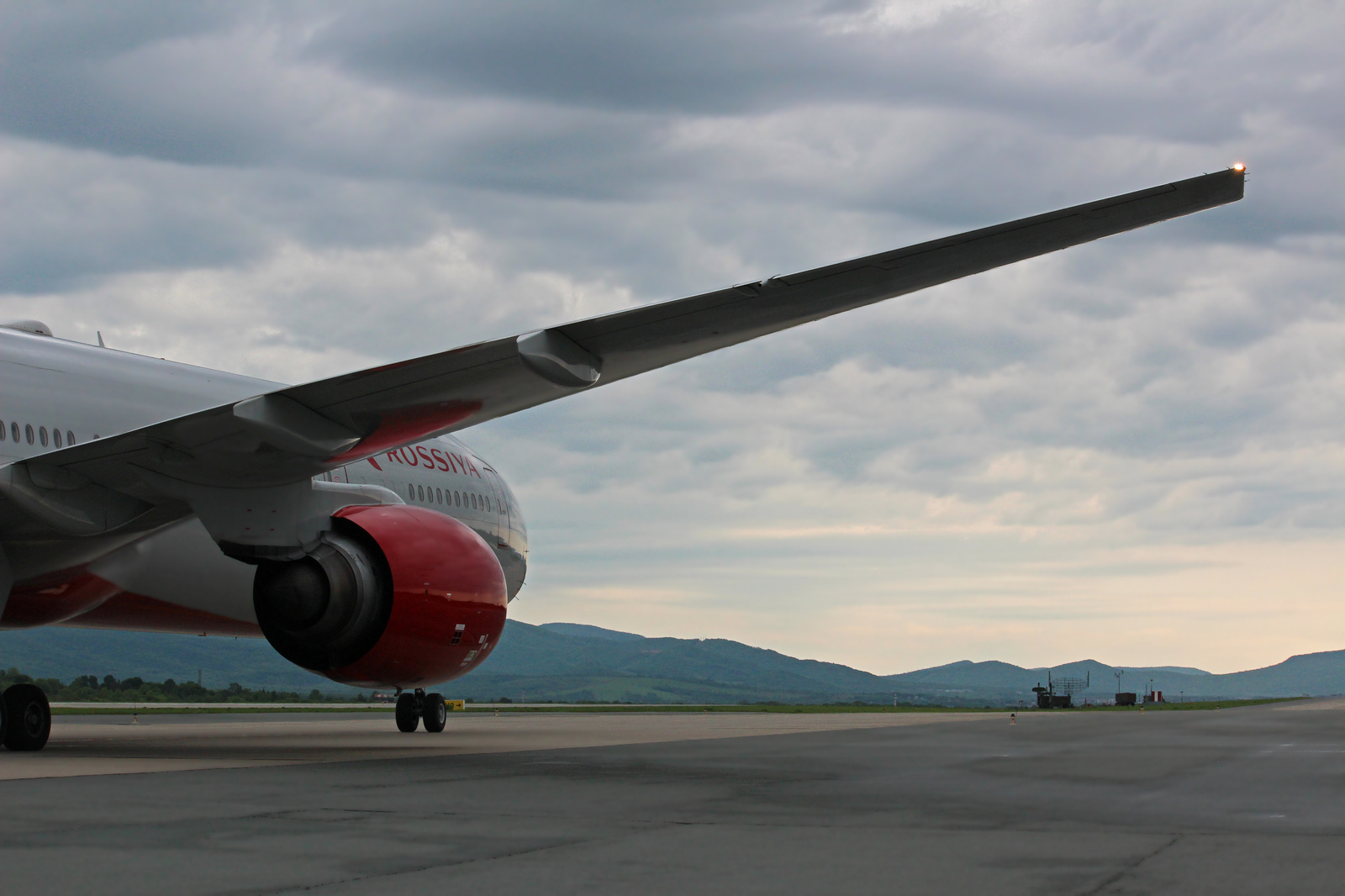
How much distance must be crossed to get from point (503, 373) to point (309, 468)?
248 cm

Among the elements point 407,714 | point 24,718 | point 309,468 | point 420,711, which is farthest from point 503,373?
point 407,714

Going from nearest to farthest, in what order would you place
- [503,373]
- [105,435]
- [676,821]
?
1. [676,821]
2. [503,373]
3. [105,435]

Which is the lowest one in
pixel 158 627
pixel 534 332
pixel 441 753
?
pixel 441 753

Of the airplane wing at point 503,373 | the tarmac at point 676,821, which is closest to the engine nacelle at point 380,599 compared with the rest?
the tarmac at point 676,821

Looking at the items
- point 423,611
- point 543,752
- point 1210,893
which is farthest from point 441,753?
point 1210,893

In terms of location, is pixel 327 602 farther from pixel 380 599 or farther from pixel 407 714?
pixel 407 714

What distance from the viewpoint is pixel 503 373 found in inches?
388

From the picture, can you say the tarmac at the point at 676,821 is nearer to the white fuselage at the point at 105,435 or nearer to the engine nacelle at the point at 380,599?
the engine nacelle at the point at 380,599

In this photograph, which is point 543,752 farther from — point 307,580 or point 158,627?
point 158,627

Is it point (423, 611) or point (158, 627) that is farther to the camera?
point (158, 627)

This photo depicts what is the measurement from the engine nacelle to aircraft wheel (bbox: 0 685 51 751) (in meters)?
2.91

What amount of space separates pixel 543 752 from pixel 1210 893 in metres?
10.2

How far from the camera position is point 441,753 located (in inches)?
547

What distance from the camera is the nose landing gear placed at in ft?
65.4
